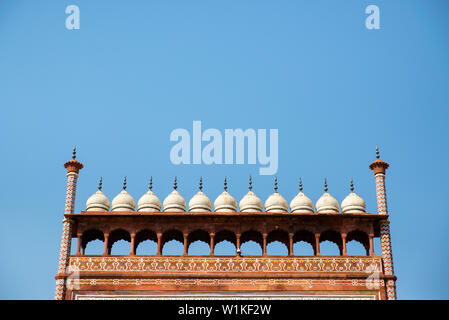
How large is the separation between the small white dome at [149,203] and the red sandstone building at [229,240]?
3cm

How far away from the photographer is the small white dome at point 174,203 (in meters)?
20.4

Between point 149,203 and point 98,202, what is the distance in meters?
1.35

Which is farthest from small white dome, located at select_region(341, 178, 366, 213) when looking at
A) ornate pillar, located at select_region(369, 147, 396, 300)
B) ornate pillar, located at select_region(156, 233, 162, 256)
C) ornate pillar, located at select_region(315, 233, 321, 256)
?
ornate pillar, located at select_region(156, 233, 162, 256)

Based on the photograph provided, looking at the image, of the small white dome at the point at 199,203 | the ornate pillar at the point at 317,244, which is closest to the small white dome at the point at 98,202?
the small white dome at the point at 199,203

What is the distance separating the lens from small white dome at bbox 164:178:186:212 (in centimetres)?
2038

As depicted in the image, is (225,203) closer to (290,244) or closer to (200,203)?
(200,203)

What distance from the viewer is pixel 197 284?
19266 millimetres

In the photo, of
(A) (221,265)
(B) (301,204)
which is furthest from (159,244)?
(B) (301,204)

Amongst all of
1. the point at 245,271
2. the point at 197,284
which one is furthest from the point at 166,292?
the point at 245,271

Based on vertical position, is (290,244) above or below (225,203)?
below

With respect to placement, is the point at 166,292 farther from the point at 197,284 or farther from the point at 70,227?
the point at 70,227

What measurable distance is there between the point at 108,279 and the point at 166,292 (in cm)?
150

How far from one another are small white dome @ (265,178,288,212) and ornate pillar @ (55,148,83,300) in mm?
5204

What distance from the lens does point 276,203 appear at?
2039cm
